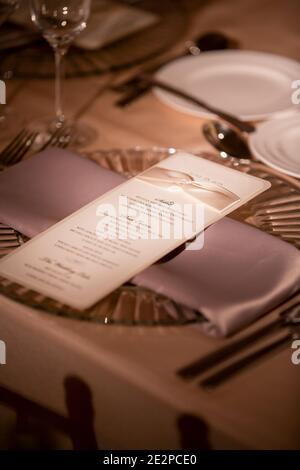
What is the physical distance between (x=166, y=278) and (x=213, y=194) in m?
0.17

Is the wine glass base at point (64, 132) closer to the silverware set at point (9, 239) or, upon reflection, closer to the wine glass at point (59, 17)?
the wine glass at point (59, 17)

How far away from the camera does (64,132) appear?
1.03 metres

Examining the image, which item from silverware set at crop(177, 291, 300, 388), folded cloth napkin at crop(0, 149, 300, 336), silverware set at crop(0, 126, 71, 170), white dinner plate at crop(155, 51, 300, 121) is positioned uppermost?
white dinner plate at crop(155, 51, 300, 121)

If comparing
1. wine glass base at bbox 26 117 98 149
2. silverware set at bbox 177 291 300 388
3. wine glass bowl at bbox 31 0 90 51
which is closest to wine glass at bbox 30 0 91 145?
wine glass bowl at bbox 31 0 90 51

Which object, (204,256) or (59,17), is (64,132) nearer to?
(59,17)

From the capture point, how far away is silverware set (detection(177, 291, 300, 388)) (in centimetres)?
62

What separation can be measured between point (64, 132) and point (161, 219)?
341 mm

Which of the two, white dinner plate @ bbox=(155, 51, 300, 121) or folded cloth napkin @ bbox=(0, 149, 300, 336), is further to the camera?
white dinner plate @ bbox=(155, 51, 300, 121)

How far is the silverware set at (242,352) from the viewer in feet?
2.03

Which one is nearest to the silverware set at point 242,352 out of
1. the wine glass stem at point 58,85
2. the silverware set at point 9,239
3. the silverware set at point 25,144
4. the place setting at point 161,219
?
the place setting at point 161,219

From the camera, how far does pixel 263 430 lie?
1.90 feet

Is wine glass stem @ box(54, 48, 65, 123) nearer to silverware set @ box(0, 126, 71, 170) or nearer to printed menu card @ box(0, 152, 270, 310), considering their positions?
silverware set @ box(0, 126, 71, 170)

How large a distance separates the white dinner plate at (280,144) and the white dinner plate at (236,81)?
0.16 ft

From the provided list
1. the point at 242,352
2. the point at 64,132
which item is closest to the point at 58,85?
the point at 64,132
